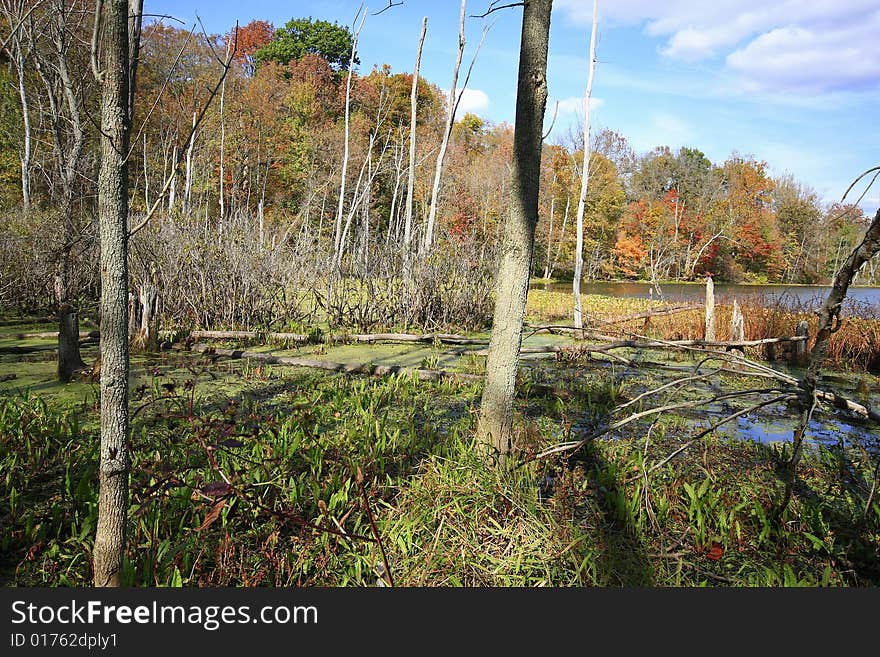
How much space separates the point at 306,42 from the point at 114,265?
4415 cm

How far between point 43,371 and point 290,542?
4627mm

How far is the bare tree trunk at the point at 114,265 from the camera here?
5.30ft

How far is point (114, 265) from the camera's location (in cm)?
167

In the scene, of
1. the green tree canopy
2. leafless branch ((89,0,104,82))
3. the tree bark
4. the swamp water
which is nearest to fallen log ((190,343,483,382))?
the swamp water

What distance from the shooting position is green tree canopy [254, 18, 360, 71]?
39125mm

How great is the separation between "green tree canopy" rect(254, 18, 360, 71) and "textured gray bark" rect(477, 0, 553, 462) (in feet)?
133

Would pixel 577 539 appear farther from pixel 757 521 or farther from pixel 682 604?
pixel 757 521

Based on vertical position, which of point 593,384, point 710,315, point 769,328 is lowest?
point 593,384

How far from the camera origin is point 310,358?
7.10 metres

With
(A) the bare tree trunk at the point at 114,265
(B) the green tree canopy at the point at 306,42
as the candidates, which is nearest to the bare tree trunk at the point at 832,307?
(A) the bare tree trunk at the point at 114,265

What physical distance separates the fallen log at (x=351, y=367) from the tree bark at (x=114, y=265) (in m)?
4.33

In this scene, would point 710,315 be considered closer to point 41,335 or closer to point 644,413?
point 644,413

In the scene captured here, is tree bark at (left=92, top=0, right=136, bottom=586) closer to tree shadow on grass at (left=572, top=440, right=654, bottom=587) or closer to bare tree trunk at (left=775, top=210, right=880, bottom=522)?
tree shadow on grass at (left=572, top=440, right=654, bottom=587)

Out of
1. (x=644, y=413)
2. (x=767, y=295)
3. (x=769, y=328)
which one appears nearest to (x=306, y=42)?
(x=767, y=295)
